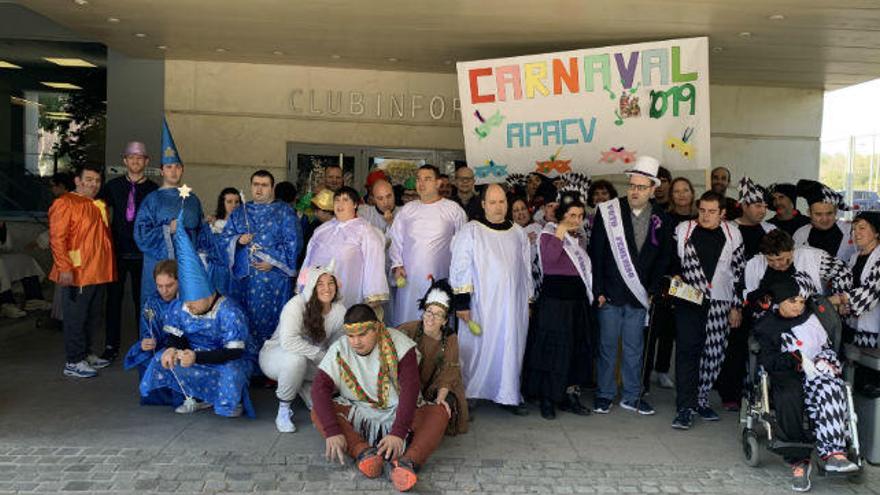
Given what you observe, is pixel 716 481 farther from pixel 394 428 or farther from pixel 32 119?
pixel 32 119

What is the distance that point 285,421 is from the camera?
4973mm

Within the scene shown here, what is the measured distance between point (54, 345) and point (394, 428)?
15.3 feet

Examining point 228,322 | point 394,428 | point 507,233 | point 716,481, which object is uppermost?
point 507,233

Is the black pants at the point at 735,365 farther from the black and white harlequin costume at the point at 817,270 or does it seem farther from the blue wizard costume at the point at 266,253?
the blue wizard costume at the point at 266,253

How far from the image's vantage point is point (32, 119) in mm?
10992

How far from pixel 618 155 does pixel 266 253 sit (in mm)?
3602

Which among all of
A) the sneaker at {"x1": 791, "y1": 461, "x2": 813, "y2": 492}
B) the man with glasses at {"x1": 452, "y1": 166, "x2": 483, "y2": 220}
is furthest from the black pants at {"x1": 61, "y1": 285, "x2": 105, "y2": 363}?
the sneaker at {"x1": 791, "y1": 461, "x2": 813, "y2": 492}

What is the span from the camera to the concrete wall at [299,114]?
10320 mm

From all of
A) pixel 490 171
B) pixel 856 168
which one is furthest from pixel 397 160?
pixel 856 168

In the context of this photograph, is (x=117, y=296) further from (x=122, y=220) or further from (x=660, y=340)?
(x=660, y=340)

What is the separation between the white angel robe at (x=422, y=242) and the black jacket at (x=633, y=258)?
1043 mm

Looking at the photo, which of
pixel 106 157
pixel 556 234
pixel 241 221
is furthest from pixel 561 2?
pixel 106 157

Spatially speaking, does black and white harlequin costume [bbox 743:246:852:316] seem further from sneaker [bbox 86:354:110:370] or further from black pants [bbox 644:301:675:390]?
sneaker [bbox 86:354:110:370]

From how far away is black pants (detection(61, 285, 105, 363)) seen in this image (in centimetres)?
622
